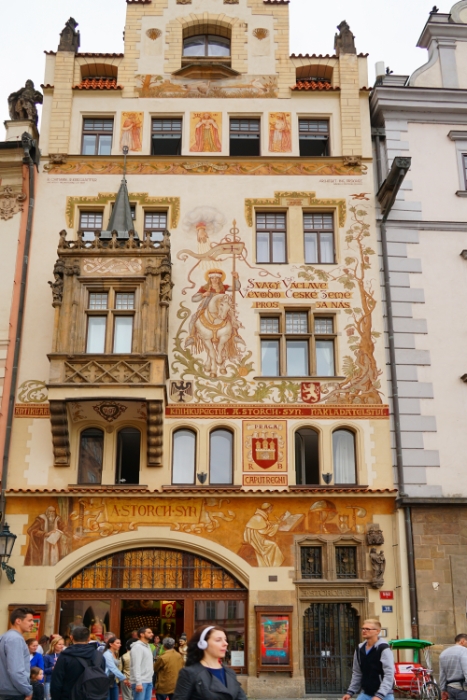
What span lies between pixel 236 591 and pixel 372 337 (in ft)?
26.8

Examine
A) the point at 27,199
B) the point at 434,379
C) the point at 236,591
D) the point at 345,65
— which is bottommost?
the point at 236,591

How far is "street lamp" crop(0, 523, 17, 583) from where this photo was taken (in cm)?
2047

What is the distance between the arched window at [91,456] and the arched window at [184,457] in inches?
80.8

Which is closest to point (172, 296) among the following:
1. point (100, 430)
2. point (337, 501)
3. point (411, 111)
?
point (100, 430)

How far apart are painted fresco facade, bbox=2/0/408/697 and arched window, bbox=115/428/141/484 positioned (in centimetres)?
6

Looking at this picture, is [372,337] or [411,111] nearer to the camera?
[372,337]

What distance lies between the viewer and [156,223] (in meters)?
25.9

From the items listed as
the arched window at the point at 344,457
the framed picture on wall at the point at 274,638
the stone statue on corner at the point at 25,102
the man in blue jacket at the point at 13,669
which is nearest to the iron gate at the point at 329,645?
the framed picture on wall at the point at 274,638

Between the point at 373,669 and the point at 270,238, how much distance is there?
17115 mm

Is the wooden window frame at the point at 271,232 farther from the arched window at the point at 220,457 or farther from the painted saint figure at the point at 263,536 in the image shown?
the painted saint figure at the point at 263,536

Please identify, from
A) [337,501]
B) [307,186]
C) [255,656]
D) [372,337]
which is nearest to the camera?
[255,656]

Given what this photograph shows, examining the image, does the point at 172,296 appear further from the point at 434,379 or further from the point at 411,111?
the point at 411,111

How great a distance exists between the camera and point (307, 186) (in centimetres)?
2609

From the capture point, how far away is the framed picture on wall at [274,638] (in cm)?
2092
